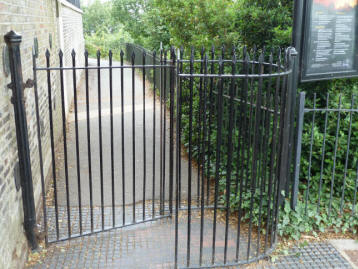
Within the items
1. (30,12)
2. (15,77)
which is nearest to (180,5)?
(30,12)

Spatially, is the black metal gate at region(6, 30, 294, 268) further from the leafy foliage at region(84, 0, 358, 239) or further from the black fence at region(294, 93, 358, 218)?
the black fence at region(294, 93, 358, 218)

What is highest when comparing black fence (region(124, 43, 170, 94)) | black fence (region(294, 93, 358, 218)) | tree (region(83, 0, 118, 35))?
tree (region(83, 0, 118, 35))

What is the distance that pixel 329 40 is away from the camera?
4.58 m

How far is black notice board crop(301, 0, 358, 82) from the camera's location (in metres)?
4.42

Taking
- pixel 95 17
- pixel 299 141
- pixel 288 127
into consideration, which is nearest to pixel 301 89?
pixel 299 141

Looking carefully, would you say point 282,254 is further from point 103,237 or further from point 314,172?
point 103,237

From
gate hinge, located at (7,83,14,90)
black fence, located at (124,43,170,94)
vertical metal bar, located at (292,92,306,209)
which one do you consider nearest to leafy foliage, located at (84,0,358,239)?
vertical metal bar, located at (292,92,306,209)

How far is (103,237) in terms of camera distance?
14.5 feet

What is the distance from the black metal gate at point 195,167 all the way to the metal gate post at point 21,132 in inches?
5.4

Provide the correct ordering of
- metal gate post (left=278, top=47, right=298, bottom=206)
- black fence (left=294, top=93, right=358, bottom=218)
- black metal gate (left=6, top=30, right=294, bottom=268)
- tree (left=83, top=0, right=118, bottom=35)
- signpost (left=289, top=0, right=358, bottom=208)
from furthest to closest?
1. tree (left=83, top=0, right=118, bottom=35)
2. black fence (left=294, top=93, right=358, bottom=218)
3. signpost (left=289, top=0, right=358, bottom=208)
4. metal gate post (left=278, top=47, right=298, bottom=206)
5. black metal gate (left=6, top=30, right=294, bottom=268)

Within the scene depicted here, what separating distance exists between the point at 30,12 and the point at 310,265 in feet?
14.7

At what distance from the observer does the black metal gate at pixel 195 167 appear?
3797 millimetres

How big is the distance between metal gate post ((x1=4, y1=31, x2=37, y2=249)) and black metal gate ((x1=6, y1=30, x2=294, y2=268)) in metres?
0.14

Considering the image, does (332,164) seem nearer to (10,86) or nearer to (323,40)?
(323,40)
